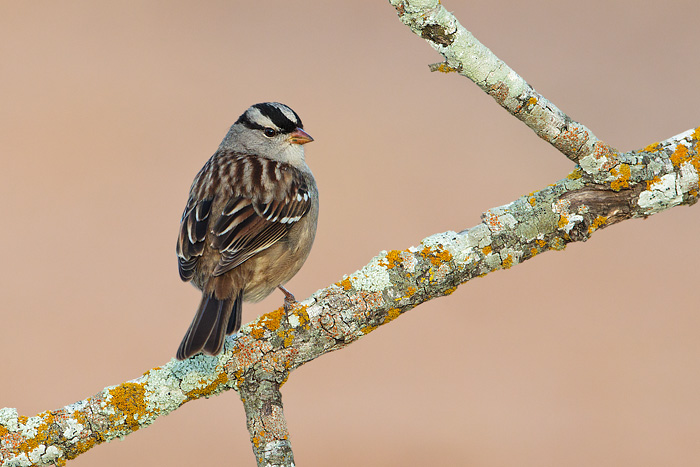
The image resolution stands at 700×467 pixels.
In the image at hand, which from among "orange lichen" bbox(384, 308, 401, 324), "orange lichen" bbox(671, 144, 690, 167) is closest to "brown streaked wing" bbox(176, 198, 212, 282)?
"orange lichen" bbox(384, 308, 401, 324)

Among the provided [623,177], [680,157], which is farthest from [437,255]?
[680,157]

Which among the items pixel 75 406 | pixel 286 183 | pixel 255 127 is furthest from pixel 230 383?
pixel 255 127

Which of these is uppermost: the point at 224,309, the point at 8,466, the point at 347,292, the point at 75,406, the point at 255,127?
the point at 255,127

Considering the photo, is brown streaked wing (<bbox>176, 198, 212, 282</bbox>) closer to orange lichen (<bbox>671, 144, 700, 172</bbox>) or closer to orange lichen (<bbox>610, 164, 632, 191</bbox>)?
orange lichen (<bbox>610, 164, 632, 191</bbox>)

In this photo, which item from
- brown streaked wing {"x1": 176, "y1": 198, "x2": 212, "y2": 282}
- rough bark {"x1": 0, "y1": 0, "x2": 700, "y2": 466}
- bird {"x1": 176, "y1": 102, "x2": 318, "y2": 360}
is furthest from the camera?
brown streaked wing {"x1": 176, "y1": 198, "x2": 212, "y2": 282}

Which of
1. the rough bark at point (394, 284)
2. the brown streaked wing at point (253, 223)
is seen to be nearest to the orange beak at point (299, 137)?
the brown streaked wing at point (253, 223)

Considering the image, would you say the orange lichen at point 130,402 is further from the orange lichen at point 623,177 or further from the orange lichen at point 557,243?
the orange lichen at point 623,177

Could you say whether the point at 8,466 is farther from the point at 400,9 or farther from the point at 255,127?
the point at 255,127

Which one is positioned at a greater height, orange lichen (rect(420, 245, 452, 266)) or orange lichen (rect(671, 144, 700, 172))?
orange lichen (rect(671, 144, 700, 172))

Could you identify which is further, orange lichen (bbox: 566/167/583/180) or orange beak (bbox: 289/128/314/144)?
orange beak (bbox: 289/128/314/144)
